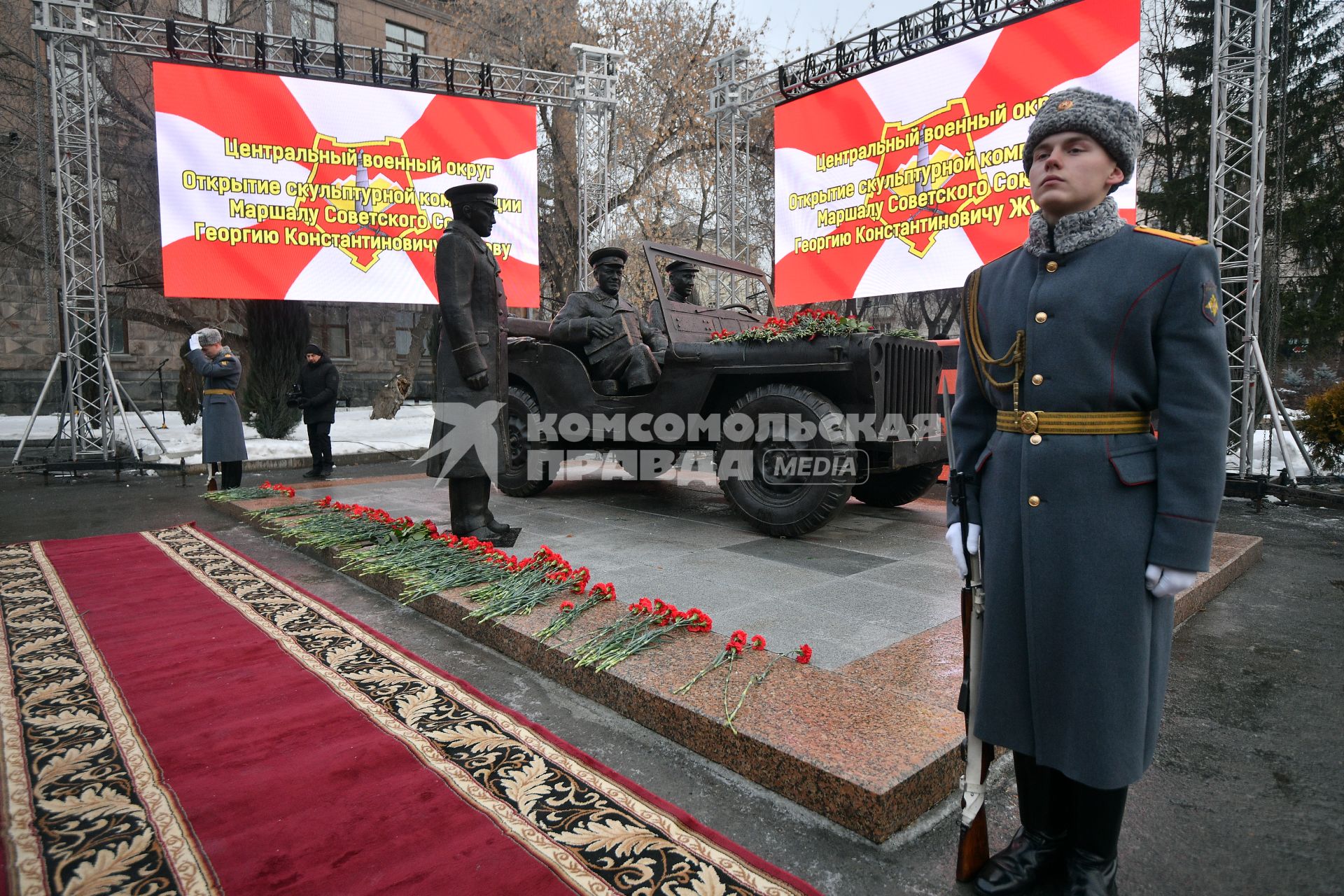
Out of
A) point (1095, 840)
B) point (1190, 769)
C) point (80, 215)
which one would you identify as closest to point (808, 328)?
point (1190, 769)

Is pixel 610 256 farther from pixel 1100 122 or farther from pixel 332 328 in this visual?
pixel 332 328

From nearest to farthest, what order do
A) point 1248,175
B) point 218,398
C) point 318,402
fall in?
1. point 218,398
2. point 1248,175
3. point 318,402

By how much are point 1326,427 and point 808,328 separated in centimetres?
649

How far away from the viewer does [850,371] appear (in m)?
4.95

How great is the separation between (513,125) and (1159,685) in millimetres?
11521

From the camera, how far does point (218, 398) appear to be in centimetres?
739

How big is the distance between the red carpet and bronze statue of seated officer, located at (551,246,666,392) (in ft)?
9.94

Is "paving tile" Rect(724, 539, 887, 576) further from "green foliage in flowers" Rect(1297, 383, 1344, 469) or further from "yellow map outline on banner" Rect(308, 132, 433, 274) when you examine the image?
"yellow map outline on banner" Rect(308, 132, 433, 274)

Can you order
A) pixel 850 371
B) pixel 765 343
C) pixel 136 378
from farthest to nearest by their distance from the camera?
pixel 136 378, pixel 765 343, pixel 850 371

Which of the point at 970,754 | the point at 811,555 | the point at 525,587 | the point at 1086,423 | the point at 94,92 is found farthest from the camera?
the point at 94,92

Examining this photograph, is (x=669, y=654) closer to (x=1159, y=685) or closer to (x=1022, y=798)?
(x=1022, y=798)

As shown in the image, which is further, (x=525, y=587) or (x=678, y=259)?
(x=678, y=259)

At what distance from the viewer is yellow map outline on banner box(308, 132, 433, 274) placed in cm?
1039

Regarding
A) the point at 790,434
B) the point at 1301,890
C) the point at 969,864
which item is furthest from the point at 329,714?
the point at 790,434
